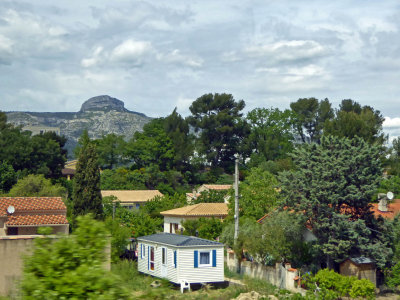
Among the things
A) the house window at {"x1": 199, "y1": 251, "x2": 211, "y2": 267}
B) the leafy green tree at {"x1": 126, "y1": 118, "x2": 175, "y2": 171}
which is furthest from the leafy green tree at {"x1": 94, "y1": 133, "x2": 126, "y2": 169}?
the house window at {"x1": 199, "y1": 251, "x2": 211, "y2": 267}

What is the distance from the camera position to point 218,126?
84000mm

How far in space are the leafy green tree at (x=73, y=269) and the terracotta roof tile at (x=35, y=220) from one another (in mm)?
26694

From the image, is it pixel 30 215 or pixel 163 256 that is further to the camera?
pixel 30 215

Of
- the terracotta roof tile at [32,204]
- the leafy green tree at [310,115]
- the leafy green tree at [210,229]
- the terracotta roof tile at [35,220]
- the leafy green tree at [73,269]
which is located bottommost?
the leafy green tree at [210,229]

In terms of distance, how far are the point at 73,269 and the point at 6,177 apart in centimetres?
5990

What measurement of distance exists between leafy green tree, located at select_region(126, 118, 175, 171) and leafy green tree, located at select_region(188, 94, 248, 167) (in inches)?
209

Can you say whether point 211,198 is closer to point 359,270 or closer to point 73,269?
point 359,270

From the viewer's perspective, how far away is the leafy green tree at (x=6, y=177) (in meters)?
62.3

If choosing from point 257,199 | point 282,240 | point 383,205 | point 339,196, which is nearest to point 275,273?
point 282,240

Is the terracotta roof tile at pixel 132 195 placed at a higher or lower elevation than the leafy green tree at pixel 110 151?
lower

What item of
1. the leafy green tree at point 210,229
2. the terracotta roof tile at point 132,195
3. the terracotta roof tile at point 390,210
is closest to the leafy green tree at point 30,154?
the terracotta roof tile at point 132,195

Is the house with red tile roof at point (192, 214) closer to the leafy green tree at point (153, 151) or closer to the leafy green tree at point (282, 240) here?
the leafy green tree at point (282, 240)

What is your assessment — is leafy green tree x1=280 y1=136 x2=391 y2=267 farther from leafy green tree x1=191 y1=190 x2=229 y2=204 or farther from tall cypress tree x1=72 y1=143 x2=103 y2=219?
leafy green tree x1=191 y1=190 x2=229 y2=204

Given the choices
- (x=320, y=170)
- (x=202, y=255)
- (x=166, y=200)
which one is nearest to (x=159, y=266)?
(x=202, y=255)
